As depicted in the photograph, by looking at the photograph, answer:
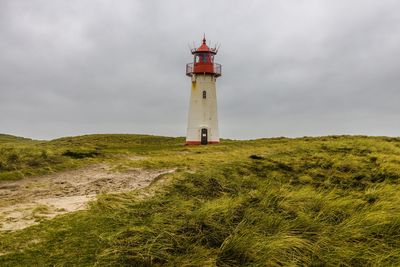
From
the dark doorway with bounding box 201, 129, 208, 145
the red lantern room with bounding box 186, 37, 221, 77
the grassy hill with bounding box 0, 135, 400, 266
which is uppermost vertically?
the red lantern room with bounding box 186, 37, 221, 77

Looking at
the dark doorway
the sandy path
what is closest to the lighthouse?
the dark doorway

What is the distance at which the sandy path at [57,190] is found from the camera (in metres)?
6.07

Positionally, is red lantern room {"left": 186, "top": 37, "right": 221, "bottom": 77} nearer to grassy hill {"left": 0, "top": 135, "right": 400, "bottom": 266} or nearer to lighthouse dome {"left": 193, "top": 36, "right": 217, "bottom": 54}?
lighthouse dome {"left": 193, "top": 36, "right": 217, "bottom": 54}

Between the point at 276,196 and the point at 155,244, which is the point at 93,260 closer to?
the point at 155,244

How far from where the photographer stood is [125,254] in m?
4.58

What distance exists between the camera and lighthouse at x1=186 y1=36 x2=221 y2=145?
29.2 meters

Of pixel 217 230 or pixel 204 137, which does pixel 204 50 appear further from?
pixel 217 230

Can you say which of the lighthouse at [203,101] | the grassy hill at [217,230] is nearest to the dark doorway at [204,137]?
the lighthouse at [203,101]

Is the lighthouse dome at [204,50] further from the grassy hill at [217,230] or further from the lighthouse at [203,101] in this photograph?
the grassy hill at [217,230]

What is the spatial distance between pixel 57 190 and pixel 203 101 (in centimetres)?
2131

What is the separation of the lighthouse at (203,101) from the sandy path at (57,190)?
55.2ft

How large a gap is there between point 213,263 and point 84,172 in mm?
8214

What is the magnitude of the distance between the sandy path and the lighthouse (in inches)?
662

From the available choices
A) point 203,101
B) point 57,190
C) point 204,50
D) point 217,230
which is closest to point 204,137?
point 203,101
